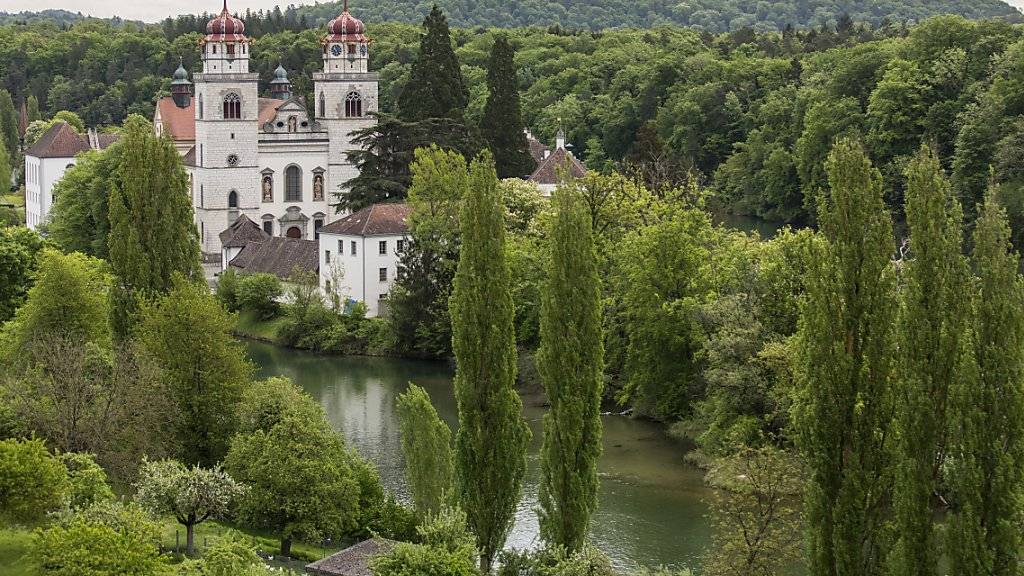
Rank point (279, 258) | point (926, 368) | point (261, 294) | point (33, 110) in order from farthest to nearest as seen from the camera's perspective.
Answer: point (33, 110) → point (279, 258) → point (261, 294) → point (926, 368)

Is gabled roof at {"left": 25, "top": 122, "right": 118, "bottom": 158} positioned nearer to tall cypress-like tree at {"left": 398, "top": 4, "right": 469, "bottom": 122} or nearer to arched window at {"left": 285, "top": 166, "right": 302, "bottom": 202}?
arched window at {"left": 285, "top": 166, "right": 302, "bottom": 202}

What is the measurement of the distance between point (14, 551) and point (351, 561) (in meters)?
5.89

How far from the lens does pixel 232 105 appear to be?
3017 inches

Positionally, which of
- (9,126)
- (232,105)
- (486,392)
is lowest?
(486,392)

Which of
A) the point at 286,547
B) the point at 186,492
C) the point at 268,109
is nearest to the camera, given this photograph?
the point at 186,492

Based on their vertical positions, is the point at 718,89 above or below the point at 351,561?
above

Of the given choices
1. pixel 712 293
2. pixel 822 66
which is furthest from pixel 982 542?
pixel 822 66

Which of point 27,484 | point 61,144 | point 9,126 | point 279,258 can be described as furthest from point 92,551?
point 9,126

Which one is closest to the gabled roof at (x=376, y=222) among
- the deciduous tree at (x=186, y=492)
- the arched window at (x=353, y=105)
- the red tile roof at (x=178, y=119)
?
the arched window at (x=353, y=105)

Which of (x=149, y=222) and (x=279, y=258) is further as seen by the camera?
(x=279, y=258)

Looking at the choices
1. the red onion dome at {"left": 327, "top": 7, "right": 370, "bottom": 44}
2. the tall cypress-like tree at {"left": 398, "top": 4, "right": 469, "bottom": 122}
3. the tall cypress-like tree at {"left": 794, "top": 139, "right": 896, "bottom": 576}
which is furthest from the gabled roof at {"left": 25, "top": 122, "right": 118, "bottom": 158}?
the tall cypress-like tree at {"left": 794, "top": 139, "right": 896, "bottom": 576}

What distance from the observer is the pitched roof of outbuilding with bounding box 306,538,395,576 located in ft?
100

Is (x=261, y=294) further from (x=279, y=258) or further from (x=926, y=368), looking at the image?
(x=926, y=368)

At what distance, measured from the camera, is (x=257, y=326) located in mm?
63656
